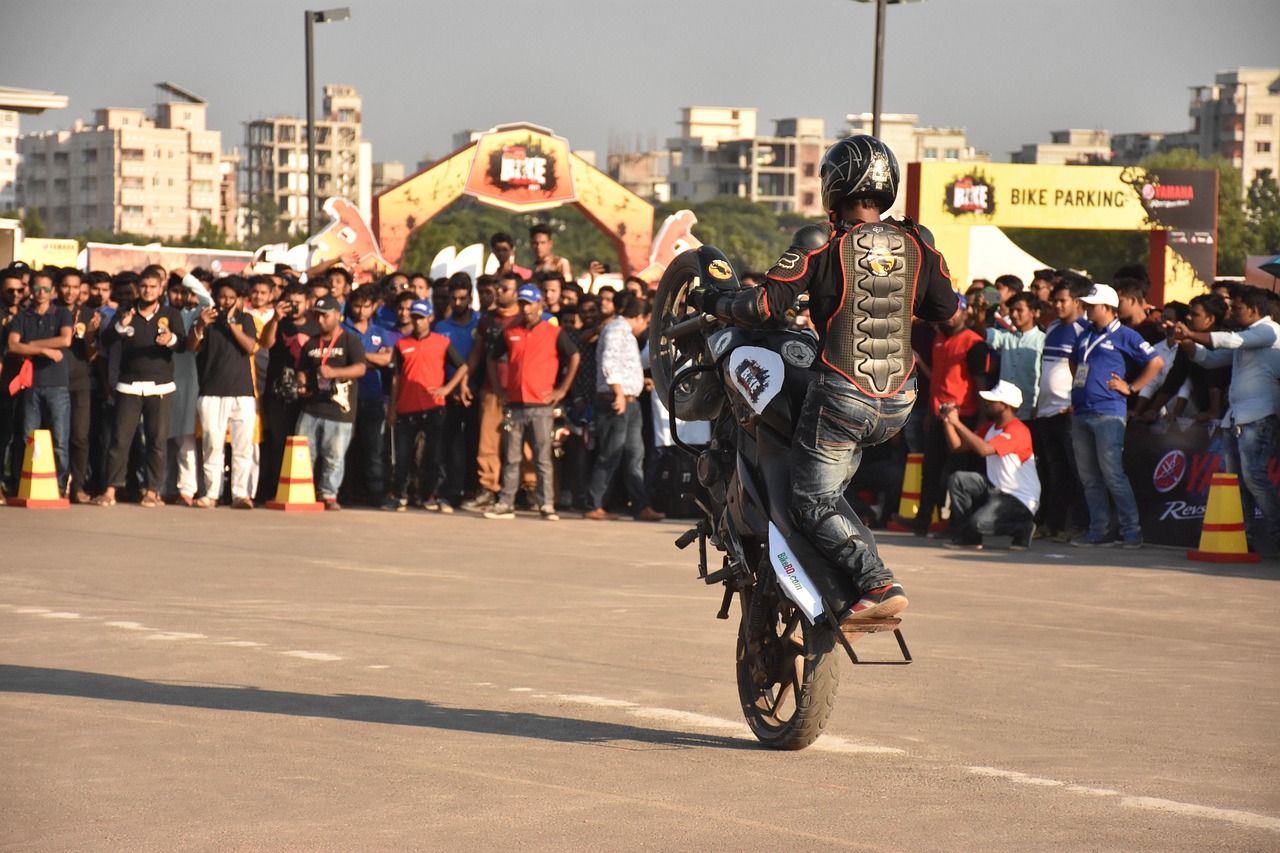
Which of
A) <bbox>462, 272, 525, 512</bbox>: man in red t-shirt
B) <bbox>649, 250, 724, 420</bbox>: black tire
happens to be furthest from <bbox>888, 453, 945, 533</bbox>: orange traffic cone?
<bbox>649, 250, 724, 420</bbox>: black tire

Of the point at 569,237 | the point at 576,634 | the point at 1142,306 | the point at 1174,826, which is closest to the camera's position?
the point at 1174,826

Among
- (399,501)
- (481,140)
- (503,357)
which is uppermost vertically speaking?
(481,140)

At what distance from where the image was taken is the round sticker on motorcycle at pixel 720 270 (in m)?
6.99

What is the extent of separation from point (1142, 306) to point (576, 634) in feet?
25.2

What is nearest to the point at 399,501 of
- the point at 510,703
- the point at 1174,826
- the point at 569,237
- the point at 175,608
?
the point at 175,608

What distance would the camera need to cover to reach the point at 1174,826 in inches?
221

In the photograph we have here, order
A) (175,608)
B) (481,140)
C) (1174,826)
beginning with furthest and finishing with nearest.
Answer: (481,140)
(175,608)
(1174,826)

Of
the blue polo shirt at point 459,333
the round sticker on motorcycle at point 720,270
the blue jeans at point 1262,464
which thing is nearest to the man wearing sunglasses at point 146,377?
the blue polo shirt at point 459,333

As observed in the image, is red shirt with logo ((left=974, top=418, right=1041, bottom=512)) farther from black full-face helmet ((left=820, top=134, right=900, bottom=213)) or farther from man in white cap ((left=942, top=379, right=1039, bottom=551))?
black full-face helmet ((left=820, top=134, right=900, bottom=213))

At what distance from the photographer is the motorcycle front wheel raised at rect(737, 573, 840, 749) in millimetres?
6480

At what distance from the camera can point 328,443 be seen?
1625 cm

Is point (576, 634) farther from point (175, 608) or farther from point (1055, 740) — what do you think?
point (1055, 740)

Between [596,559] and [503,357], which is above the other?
[503,357]

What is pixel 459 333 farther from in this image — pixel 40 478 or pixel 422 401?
pixel 40 478
